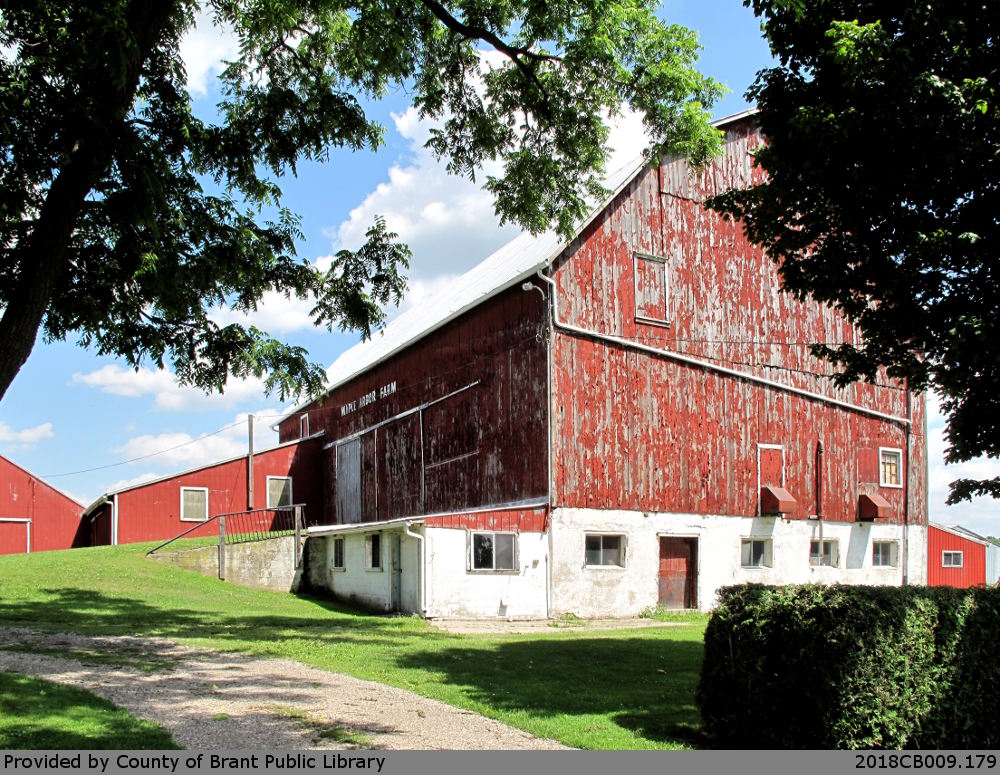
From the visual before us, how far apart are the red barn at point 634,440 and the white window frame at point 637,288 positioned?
58 millimetres

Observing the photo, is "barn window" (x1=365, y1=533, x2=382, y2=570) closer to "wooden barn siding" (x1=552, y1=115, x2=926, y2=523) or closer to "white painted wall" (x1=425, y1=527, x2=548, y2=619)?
"white painted wall" (x1=425, y1=527, x2=548, y2=619)

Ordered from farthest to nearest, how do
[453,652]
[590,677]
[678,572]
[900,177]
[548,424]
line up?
[678,572]
[548,424]
[453,652]
[590,677]
[900,177]

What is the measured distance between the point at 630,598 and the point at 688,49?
13.7 m

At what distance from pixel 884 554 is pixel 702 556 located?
7.96 meters

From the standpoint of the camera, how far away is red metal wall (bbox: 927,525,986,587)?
113 feet

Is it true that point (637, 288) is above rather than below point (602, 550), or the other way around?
above

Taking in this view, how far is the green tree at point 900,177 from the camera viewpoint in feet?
32.1

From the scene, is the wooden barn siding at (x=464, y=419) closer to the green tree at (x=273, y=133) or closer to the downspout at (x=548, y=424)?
the downspout at (x=548, y=424)

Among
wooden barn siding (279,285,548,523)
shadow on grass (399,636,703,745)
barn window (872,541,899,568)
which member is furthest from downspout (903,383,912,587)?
shadow on grass (399,636,703,745)

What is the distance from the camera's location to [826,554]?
2659cm

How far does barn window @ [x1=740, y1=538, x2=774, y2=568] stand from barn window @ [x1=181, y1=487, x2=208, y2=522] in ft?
71.9

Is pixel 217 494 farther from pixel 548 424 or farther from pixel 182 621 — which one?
pixel 182 621

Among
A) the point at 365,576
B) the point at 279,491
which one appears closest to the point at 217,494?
the point at 279,491

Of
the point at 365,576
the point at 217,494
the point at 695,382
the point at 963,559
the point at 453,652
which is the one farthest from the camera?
the point at 217,494
